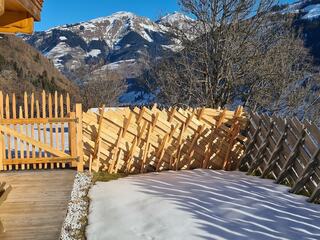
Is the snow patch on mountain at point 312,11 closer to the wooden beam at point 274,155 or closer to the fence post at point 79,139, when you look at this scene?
the wooden beam at point 274,155

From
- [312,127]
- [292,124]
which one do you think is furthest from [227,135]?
[312,127]

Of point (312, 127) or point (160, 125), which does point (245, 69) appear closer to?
point (160, 125)

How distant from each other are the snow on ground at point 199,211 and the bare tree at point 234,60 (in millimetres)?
7180

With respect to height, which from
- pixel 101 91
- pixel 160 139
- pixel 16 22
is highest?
pixel 101 91

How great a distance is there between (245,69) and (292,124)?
718 cm

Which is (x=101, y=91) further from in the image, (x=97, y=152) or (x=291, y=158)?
(x=291, y=158)

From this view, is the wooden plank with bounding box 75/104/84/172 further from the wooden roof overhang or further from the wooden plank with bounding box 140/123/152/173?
the wooden roof overhang

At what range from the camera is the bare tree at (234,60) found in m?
14.7

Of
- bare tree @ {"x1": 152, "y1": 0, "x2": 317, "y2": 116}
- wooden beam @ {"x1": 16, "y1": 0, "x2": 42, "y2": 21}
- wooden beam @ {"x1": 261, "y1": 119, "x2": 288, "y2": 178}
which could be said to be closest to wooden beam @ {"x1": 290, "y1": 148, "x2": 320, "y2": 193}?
wooden beam @ {"x1": 261, "y1": 119, "x2": 288, "y2": 178}

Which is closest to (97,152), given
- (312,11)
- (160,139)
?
(160,139)

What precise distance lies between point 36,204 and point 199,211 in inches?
92.9

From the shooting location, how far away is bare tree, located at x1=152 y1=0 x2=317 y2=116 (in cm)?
1466

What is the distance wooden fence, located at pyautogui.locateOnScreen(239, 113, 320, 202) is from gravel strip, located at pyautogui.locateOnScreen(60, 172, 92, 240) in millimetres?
3367

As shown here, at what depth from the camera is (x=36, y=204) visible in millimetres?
6410
